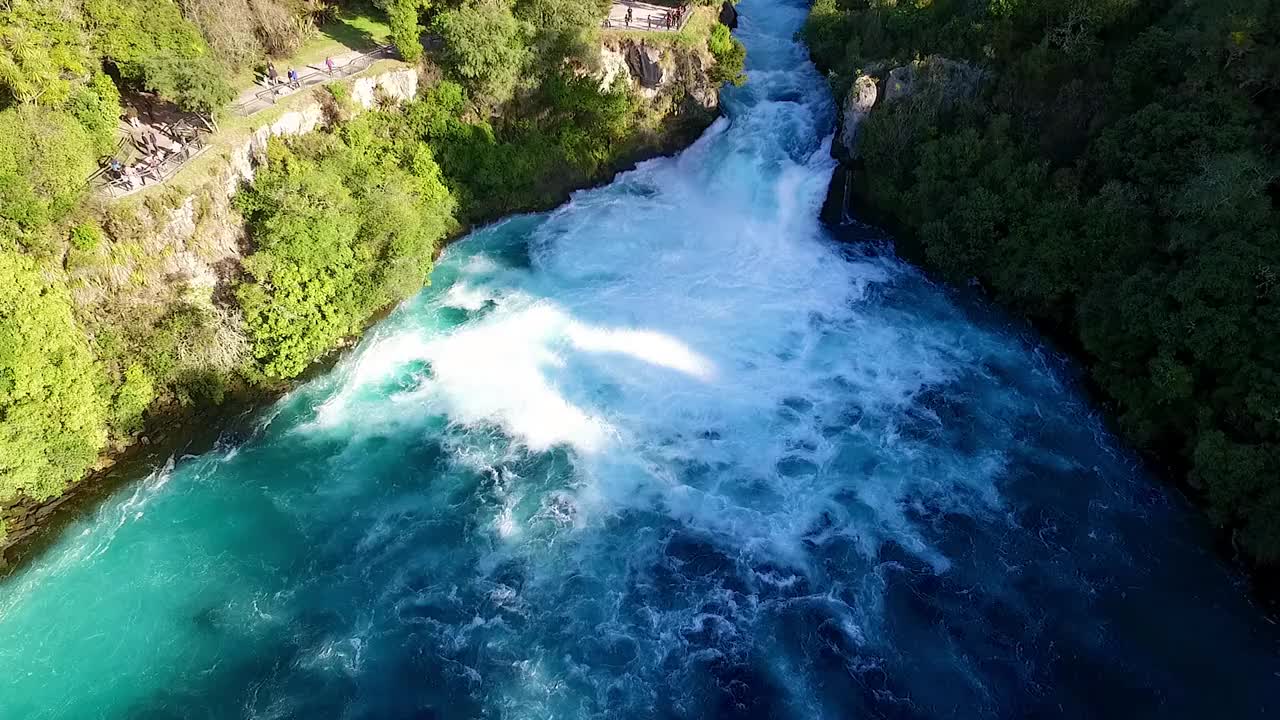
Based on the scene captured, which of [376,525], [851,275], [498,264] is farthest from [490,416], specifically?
[851,275]

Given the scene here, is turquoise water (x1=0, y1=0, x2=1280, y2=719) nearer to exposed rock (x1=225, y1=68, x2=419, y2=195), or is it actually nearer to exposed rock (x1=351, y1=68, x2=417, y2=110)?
exposed rock (x1=225, y1=68, x2=419, y2=195)

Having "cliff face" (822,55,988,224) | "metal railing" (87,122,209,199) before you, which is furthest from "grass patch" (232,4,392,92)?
"cliff face" (822,55,988,224)

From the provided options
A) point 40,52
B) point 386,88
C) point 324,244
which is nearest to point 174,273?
point 324,244

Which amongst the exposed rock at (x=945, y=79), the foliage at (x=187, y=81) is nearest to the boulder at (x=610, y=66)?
the exposed rock at (x=945, y=79)

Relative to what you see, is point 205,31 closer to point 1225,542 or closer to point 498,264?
point 498,264

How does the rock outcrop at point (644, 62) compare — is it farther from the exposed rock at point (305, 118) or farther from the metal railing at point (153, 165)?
the metal railing at point (153, 165)
